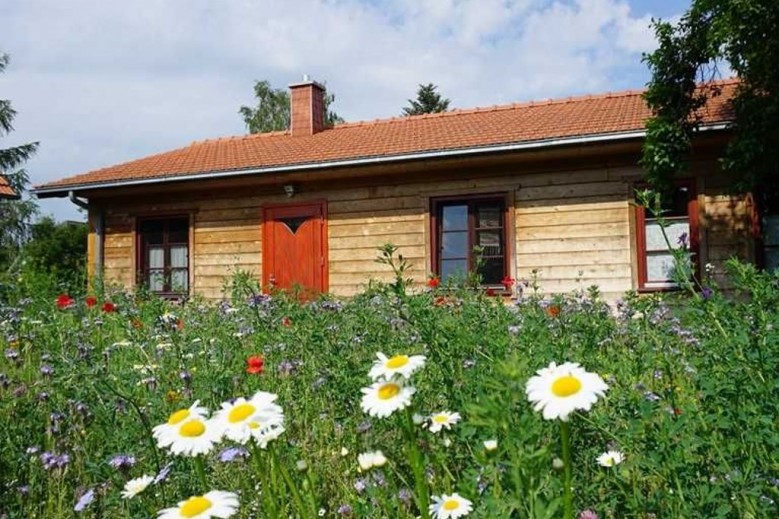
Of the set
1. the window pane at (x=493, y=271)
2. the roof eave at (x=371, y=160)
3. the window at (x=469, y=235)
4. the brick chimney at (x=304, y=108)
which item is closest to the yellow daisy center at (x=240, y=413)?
the roof eave at (x=371, y=160)

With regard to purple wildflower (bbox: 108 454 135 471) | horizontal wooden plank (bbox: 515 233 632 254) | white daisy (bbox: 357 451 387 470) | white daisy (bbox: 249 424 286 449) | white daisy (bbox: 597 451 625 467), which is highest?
horizontal wooden plank (bbox: 515 233 632 254)

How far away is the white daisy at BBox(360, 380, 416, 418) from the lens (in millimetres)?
1203

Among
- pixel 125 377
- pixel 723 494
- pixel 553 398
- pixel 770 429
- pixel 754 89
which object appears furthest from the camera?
pixel 754 89

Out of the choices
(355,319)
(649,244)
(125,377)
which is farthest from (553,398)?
(649,244)

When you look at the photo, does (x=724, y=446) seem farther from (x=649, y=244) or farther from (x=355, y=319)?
(x=649, y=244)

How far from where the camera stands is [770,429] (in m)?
1.85

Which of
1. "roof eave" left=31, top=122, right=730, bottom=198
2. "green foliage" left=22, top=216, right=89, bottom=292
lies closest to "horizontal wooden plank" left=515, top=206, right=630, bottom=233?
"roof eave" left=31, top=122, right=730, bottom=198

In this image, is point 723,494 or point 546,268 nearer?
point 723,494

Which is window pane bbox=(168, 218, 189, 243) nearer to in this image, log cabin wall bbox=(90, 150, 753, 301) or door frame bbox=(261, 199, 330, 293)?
log cabin wall bbox=(90, 150, 753, 301)

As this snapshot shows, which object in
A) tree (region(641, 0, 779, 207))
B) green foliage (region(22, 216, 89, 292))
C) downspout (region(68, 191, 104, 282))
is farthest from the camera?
green foliage (region(22, 216, 89, 292))

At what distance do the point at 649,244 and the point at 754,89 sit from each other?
8.06 ft

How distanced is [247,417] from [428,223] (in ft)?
33.0

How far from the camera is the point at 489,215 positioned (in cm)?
1121

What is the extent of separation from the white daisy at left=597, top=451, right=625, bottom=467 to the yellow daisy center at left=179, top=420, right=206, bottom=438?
1.04 metres
